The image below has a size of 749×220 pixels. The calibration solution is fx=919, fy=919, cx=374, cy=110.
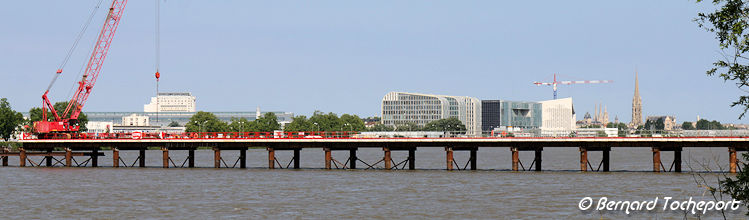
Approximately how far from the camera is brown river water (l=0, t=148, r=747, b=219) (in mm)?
51500

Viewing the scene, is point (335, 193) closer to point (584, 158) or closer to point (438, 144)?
point (438, 144)

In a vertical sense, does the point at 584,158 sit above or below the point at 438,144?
below

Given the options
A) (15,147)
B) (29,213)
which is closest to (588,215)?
(29,213)

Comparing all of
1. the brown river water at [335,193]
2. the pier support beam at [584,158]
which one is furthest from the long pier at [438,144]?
the brown river water at [335,193]

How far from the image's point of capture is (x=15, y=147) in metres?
192

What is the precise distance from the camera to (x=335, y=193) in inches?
2569

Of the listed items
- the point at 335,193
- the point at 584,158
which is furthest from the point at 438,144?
the point at 335,193

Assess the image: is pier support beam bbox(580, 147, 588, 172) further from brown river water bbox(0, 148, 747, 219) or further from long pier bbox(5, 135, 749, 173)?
brown river water bbox(0, 148, 747, 219)

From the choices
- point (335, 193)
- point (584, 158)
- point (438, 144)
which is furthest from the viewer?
point (438, 144)

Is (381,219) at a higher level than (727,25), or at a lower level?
lower

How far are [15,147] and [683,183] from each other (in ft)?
511

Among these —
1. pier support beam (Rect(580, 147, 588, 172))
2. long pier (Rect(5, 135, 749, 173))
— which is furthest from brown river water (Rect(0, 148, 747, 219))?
long pier (Rect(5, 135, 749, 173))

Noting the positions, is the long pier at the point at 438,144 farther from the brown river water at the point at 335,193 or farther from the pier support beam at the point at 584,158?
the brown river water at the point at 335,193

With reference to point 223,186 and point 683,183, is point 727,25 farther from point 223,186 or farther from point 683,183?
point 223,186
